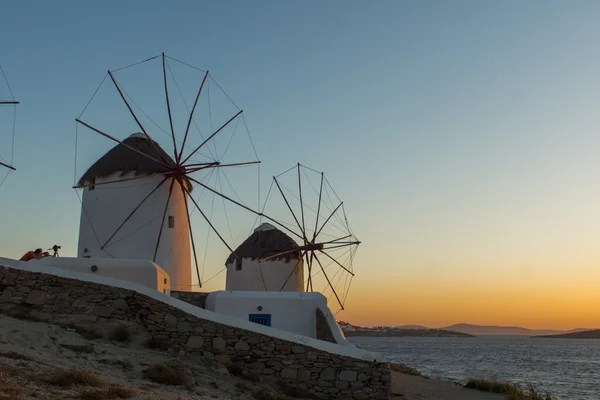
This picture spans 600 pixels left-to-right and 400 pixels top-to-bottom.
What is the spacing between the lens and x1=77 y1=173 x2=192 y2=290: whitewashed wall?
17469mm

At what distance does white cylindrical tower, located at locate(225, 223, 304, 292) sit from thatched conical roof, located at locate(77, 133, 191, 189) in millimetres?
10520

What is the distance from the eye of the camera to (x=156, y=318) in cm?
1138

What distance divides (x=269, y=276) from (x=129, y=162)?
11544 mm

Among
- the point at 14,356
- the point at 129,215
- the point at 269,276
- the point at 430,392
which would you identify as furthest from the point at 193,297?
the point at 269,276

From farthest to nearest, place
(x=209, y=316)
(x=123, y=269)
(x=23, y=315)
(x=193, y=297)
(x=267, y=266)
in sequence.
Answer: (x=267, y=266), (x=193, y=297), (x=123, y=269), (x=209, y=316), (x=23, y=315)

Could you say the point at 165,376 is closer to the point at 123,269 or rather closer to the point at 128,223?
the point at 123,269

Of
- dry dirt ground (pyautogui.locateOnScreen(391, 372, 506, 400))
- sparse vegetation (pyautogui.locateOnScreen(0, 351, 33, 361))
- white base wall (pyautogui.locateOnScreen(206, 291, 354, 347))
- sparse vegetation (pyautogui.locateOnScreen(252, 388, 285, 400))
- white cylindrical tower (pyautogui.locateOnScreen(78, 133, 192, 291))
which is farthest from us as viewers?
white cylindrical tower (pyautogui.locateOnScreen(78, 133, 192, 291))

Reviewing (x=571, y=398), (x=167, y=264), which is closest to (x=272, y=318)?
(x=167, y=264)

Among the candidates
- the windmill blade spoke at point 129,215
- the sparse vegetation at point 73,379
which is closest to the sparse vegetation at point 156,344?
the sparse vegetation at point 73,379

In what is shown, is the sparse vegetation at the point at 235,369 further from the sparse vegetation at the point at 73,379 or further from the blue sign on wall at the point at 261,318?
the blue sign on wall at the point at 261,318

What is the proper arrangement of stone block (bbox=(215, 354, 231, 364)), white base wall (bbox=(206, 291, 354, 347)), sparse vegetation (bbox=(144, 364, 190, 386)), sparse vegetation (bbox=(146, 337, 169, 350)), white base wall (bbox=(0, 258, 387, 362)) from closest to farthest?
1. sparse vegetation (bbox=(144, 364, 190, 386))
2. sparse vegetation (bbox=(146, 337, 169, 350))
3. stone block (bbox=(215, 354, 231, 364))
4. white base wall (bbox=(0, 258, 387, 362))
5. white base wall (bbox=(206, 291, 354, 347))

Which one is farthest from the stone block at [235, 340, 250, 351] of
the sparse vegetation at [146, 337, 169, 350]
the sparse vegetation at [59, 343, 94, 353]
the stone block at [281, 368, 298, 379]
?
the sparse vegetation at [59, 343, 94, 353]

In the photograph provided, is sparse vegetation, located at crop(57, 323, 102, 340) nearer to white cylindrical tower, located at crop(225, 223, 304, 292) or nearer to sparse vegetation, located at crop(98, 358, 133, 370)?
sparse vegetation, located at crop(98, 358, 133, 370)

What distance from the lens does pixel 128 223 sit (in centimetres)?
1756
